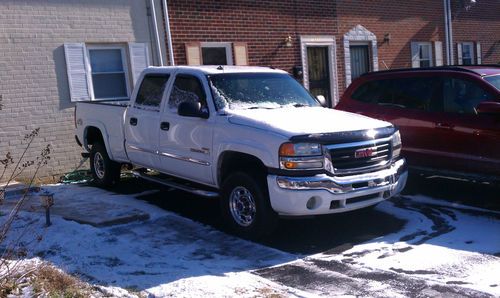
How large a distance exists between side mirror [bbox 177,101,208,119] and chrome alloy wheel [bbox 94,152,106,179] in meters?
2.92

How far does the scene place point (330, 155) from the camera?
584 centimetres

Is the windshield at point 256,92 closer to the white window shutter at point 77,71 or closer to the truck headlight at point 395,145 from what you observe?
the truck headlight at point 395,145

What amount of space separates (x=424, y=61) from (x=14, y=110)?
42.0 feet

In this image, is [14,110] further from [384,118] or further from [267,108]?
[384,118]

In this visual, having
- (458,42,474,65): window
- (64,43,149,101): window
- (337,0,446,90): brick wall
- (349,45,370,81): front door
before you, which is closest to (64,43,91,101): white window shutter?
(64,43,149,101): window

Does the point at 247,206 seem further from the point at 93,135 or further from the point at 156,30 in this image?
the point at 156,30

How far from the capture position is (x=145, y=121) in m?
7.77

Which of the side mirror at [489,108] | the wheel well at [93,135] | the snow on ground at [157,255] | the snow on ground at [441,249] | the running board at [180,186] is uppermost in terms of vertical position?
the side mirror at [489,108]

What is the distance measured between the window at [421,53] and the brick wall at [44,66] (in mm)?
9971

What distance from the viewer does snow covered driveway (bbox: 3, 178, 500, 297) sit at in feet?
16.0

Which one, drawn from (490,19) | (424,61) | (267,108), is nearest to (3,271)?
(267,108)

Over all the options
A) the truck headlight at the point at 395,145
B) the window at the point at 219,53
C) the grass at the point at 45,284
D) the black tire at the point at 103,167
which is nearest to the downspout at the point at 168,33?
the window at the point at 219,53

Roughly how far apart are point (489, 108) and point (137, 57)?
7.13 meters

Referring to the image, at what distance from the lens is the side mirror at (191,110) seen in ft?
21.7
